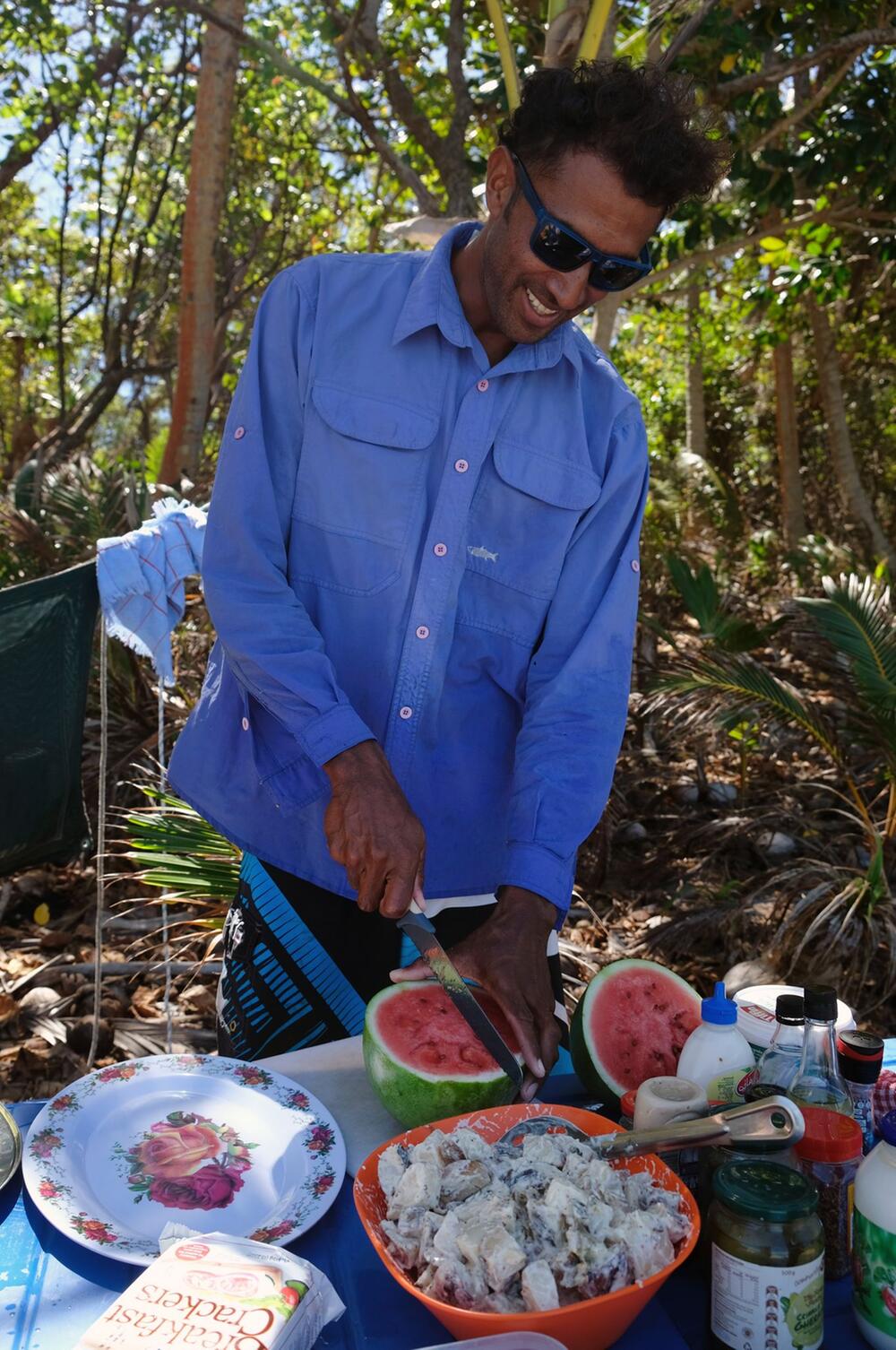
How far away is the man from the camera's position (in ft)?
6.96

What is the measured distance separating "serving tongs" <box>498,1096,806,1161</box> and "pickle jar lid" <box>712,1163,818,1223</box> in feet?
0.13

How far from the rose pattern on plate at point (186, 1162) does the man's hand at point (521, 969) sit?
14.2 inches

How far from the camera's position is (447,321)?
2.35 meters

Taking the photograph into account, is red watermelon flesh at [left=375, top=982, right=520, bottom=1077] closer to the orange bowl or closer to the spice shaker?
the orange bowl

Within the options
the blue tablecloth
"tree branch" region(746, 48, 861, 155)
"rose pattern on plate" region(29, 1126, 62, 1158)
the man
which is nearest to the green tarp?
the man

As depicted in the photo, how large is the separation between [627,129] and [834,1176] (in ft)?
5.64

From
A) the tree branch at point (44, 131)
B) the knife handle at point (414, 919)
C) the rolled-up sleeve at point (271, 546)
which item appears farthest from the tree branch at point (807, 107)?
the knife handle at point (414, 919)

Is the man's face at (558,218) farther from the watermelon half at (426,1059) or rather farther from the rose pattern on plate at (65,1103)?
the rose pattern on plate at (65,1103)

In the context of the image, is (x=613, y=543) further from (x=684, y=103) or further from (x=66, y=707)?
(x=66, y=707)

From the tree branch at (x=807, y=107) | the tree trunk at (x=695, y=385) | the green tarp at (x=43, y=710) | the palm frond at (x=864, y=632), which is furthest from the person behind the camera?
the tree trunk at (x=695, y=385)

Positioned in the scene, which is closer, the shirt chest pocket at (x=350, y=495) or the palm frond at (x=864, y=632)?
the shirt chest pocket at (x=350, y=495)

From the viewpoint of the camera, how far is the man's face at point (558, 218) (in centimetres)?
209

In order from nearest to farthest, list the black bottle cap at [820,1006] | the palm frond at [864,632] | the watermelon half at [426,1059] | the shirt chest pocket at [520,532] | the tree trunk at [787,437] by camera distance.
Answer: the black bottle cap at [820,1006]
the watermelon half at [426,1059]
the shirt chest pocket at [520,532]
the palm frond at [864,632]
the tree trunk at [787,437]

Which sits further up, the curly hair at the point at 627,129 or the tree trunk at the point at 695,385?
the tree trunk at the point at 695,385
